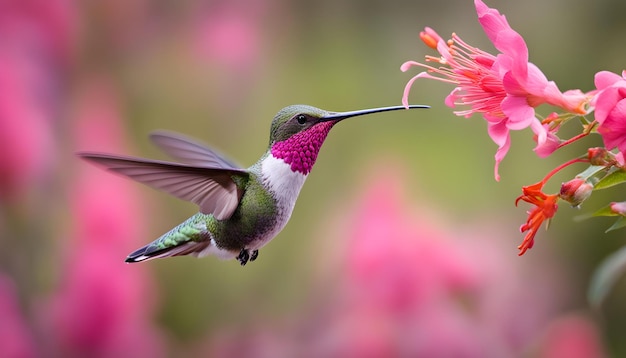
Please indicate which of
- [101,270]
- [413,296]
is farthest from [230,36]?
[413,296]

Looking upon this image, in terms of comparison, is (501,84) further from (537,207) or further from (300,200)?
(300,200)

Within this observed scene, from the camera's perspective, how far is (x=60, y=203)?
1.43m

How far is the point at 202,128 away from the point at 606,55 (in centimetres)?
78

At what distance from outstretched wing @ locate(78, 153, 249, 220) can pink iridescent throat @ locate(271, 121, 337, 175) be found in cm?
4

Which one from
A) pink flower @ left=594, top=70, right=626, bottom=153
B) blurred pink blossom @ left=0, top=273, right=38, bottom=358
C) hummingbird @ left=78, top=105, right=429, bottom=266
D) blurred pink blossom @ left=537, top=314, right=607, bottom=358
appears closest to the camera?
pink flower @ left=594, top=70, right=626, bottom=153

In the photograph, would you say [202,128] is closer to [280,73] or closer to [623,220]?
[280,73]

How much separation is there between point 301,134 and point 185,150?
114 millimetres

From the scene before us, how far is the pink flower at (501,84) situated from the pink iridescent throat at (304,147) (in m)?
Result: 0.06

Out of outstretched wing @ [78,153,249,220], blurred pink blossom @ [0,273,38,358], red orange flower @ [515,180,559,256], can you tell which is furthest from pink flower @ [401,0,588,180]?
blurred pink blossom @ [0,273,38,358]

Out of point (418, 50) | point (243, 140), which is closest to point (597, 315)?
point (418, 50)

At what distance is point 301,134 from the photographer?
45 cm

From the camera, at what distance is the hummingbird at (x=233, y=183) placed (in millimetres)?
446

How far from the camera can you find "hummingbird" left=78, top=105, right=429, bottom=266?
0.45 metres

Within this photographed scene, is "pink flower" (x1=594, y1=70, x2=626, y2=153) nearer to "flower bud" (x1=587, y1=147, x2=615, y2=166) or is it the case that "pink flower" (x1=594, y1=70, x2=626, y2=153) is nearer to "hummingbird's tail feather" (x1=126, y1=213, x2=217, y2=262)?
"flower bud" (x1=587, y1=147, x2=615, y2=166)
